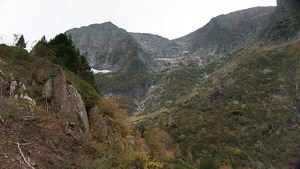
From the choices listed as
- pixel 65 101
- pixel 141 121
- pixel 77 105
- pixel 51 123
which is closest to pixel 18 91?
pixel 65 101

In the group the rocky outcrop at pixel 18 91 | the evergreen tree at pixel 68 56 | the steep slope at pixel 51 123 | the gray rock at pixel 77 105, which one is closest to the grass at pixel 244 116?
the evergreen tree at pixel 68 56

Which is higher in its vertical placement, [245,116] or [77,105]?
[77,105]

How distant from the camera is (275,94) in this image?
497 feet

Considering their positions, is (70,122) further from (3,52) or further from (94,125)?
(3,52)

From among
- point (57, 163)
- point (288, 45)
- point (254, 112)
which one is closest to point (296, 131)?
point (254, 112)

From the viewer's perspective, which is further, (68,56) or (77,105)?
(68,56)

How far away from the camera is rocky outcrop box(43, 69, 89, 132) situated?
2848cm

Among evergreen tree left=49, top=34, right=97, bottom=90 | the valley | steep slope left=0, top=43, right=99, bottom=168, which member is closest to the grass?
the valley

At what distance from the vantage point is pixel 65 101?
2927 centimetres

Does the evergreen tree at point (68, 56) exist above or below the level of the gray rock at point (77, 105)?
above

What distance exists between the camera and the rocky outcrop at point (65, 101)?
2848 cm

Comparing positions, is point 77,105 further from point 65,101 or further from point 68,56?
point 68,56

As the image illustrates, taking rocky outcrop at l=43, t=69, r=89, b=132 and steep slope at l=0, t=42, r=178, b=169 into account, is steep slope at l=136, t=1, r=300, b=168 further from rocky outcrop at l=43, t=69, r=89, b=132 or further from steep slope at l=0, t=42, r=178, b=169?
rocky outcrop at l=43, t=69, r=89, b=132

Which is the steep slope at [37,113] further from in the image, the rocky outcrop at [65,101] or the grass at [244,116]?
the grass at [244,116]
